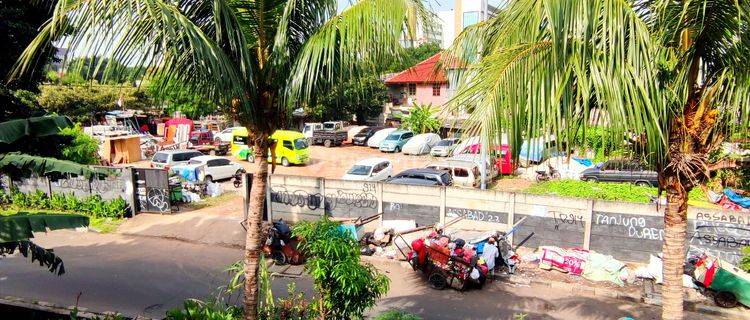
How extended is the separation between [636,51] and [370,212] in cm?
1175

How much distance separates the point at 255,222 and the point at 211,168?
17464 mm

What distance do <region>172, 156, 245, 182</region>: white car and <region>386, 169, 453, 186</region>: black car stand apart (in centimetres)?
858

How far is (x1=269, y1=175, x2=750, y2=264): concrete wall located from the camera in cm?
1162

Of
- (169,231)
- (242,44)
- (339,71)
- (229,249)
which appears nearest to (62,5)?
(242,44)

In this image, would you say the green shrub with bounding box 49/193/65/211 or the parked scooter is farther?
the green shrub with bounding box 49/193/65/211

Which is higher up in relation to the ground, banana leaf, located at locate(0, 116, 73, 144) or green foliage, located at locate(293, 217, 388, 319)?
banana leaf, located at locate(0, 116, 73, 144)

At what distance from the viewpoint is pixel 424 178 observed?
18578 millimetres

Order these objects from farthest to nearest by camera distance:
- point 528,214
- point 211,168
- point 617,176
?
point 211,168
point 617,176
point 528,214

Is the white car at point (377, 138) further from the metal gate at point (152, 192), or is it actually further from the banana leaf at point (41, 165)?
the banana leaf at point (41, 165)

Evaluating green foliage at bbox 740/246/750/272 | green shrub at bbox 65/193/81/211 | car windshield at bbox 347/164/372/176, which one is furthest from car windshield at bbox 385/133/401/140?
green foliage at bbox 740/246/750/272

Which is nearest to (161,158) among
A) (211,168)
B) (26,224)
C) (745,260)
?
(211,168)

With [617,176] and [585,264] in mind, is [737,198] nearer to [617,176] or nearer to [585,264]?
[617,176]

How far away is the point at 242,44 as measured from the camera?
17.8 ft

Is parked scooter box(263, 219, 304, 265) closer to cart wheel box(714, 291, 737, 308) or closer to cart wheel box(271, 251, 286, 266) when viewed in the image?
cart wheel box(271, 251, 286, 266)
